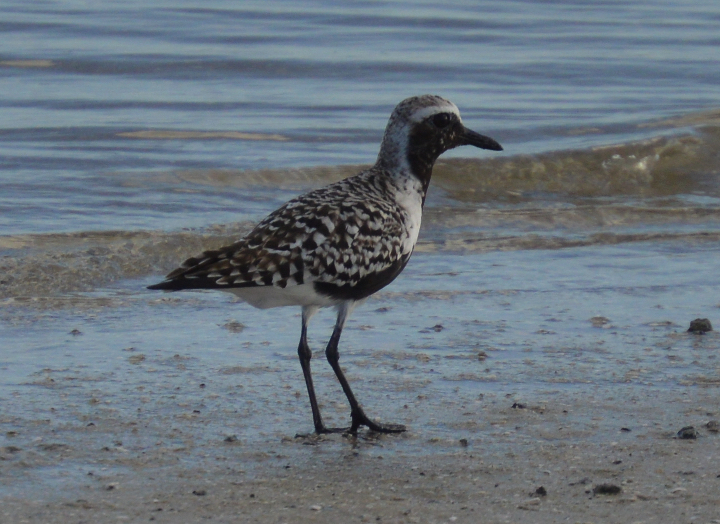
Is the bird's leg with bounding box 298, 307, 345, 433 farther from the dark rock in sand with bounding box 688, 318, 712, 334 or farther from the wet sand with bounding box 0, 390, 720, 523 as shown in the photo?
the dark rock in sand with bounding box 688, 318, 712, 334

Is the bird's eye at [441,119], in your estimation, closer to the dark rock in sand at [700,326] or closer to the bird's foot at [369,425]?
the bird's foot at [369,425]

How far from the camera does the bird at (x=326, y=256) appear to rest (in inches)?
209

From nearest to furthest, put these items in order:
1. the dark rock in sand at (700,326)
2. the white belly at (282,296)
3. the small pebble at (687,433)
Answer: the small pebble at (687,433), the white belly at (282,296), the dark rock in sand at (700,326)

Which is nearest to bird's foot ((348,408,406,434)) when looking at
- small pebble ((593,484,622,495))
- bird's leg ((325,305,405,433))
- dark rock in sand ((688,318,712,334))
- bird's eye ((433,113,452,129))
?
bird's leg ((325,305,405,433))

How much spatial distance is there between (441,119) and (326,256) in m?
1.16

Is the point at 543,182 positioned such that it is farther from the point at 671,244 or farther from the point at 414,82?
the point at 414,82

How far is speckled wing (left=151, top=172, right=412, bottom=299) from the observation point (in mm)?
5281

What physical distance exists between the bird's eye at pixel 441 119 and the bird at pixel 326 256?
0.93 ft

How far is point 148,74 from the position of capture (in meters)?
16.7

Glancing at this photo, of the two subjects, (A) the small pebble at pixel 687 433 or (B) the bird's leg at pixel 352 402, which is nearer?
(A) the small pebble at pixel 687 433

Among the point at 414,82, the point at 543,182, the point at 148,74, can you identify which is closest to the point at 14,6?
the point at 148,74

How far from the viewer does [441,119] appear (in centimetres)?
614

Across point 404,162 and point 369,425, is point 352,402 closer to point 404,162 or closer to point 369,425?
point 369,425

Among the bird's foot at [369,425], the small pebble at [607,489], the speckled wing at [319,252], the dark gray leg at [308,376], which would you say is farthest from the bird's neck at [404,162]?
the small pebble at [607,489]
